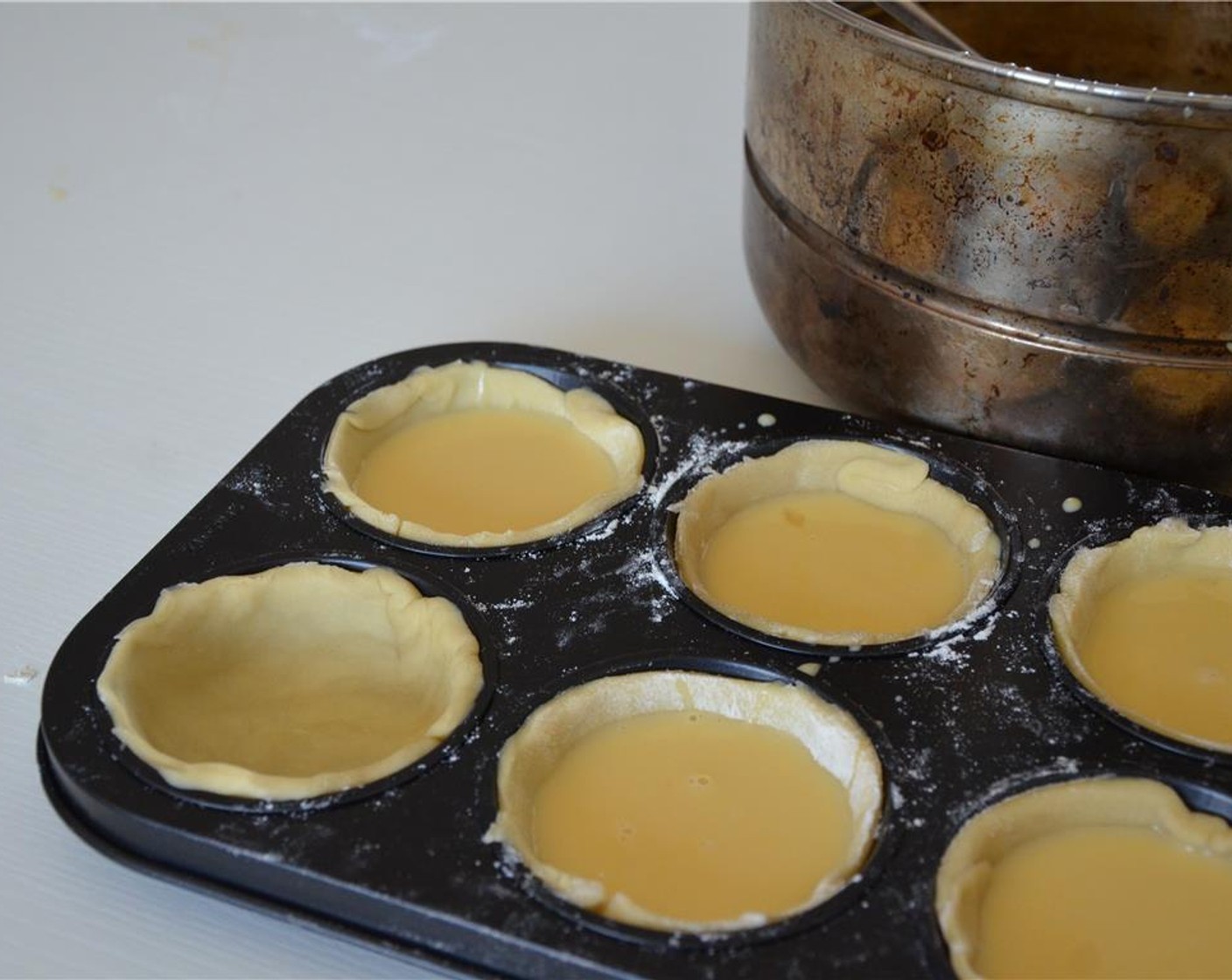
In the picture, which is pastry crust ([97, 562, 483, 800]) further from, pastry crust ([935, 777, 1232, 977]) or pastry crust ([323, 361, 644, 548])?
pastry crust ([935, 777, 1232, 977])

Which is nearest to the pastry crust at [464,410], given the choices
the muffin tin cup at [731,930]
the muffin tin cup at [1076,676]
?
the muffin tin cup at [731,930]

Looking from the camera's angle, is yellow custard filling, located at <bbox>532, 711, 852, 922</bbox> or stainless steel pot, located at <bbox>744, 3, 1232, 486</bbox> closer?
yellow custard filling, located at <bbox>532, 711, 852, 922</bbox>

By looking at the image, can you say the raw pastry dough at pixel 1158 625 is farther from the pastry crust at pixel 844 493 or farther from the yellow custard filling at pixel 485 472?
the yellow custard filling at pixel 485 472

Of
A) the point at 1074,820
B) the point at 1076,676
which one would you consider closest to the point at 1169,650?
the point at 1076,676

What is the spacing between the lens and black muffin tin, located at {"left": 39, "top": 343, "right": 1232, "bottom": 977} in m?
1.28

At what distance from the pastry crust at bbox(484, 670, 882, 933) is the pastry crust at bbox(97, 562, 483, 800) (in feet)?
0.28

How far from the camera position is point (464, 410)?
6.63 feet

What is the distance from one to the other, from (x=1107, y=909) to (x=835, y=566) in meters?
0.54

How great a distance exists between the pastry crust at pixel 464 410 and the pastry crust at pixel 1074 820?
583 mm

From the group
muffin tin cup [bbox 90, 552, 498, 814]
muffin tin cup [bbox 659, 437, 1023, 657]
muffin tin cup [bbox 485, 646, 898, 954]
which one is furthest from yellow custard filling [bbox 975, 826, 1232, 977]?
muffin tin cup [bbox 90, 552, 498, 814]

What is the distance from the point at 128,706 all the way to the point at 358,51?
2.02m

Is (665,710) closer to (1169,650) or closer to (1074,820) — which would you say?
(1074,820)

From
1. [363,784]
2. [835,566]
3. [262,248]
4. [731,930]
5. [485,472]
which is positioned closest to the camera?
[731,930]

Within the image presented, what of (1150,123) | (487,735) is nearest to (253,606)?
(487,735)
